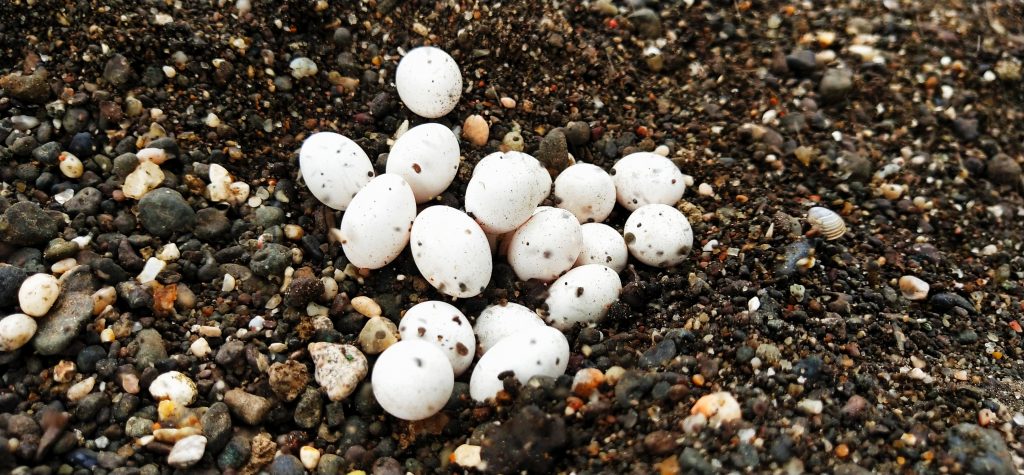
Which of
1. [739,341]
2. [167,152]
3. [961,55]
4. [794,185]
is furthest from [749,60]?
[167,152]

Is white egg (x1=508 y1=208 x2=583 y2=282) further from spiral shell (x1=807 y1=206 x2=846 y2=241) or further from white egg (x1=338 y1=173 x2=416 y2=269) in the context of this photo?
spiral shell (x1=807 y1=206 x2=846 y2=241)

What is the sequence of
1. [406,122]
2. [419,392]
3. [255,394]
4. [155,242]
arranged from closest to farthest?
[419,392] → [255,394] → [155,242] → [406,122]

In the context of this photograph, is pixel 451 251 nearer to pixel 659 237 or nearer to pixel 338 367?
pixel 338 367

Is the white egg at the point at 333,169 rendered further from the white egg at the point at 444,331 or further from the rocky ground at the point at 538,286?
the white egg at the point at 444,331

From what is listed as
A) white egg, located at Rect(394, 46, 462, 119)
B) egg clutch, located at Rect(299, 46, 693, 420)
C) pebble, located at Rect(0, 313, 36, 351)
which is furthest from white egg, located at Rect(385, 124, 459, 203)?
pebble, located at Rect(0, 313, 36, 351)

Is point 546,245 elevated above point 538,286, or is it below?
above

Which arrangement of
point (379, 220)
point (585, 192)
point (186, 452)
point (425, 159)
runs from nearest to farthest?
point (186, 452) → point (379, 220) → point (425, 159) → point (585, 192)

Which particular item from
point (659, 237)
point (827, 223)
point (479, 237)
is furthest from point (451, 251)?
point (827, 223)

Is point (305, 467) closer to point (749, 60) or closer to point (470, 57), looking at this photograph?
point (470, 57)
